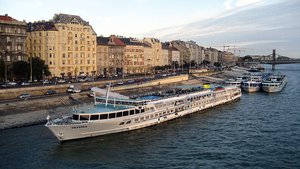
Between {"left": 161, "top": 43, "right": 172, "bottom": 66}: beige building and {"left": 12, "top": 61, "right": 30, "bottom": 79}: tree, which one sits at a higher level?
{"left": 161, "top": 43, "right": 172, "bottom": 66}: beige building

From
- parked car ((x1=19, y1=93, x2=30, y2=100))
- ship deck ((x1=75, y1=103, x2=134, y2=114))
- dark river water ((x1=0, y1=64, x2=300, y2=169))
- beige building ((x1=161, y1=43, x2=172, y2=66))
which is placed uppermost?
beige building ((x1=161, y1=43, x2=172, y2=66))

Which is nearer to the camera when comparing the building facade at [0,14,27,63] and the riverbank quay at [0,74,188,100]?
the riverbank quay at [0,74,188,100]

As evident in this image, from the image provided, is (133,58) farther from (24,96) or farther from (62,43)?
(24,96)

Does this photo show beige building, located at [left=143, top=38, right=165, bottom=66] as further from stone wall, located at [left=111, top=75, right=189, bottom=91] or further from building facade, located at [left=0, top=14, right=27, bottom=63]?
building facade, located at [left=0, top=14, right=27, bottom=63]

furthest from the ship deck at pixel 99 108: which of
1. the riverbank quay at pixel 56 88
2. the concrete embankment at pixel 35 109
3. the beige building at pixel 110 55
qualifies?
the beige building at pixel 110 55

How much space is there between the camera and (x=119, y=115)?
43656 mm

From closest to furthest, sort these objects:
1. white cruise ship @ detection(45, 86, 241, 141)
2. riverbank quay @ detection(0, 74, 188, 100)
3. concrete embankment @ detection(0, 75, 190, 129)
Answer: white cruise ship @ detection(45, 86, 241, 141)
concrete embankment @ detection(0, 75, 190, 129)
riverbank quay @ detection(0, 74, 188, 100)

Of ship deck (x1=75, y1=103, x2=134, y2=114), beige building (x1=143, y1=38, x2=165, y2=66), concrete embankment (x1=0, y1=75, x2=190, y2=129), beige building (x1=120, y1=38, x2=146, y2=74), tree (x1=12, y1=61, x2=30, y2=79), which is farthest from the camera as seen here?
beige building (x1=143, y1=38, x2=165, y2=66)

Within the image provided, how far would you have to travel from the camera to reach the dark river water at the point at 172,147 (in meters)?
32.6

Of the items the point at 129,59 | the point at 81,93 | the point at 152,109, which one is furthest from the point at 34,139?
the point at 129,59

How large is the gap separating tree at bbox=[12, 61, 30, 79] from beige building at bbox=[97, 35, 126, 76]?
36901 millimetres

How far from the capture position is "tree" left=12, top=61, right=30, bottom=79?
3000 inches

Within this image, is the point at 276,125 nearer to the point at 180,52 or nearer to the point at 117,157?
the point at 117,157

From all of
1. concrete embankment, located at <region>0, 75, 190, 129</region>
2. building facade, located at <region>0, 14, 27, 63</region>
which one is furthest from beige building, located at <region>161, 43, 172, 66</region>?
concrete embankment, located at <region>0, 75, 190, 129</region>
